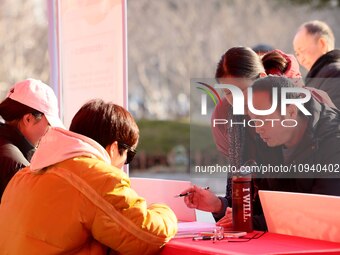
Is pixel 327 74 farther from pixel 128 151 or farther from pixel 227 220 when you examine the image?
pixel 128 151

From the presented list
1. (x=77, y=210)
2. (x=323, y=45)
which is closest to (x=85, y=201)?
(x=77, y=210)

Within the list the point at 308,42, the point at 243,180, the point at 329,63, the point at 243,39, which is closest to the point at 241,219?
the point at 243,180

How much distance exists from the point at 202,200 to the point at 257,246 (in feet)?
2.05

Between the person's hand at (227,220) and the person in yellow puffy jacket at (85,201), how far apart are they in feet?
1.20

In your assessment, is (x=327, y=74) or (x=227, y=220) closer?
(x=227, y=220)

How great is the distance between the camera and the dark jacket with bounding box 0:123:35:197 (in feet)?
11.5

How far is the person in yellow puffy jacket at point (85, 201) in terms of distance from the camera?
263 centimetres

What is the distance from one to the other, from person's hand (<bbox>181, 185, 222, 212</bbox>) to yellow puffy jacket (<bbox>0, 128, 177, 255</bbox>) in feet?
1.52

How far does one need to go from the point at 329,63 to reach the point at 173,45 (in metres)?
12.0

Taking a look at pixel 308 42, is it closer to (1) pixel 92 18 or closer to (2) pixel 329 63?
(2) pixel 329 63

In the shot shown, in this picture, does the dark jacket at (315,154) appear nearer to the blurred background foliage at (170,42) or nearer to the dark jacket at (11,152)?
the dark jacket at (11,152)

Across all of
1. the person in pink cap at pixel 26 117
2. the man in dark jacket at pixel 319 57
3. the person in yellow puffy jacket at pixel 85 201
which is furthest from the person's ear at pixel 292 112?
the man in dark jacket at pixel 319 57

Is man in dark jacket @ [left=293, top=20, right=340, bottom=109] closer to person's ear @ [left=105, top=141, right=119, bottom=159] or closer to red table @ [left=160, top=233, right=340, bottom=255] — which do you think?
red table @ [left=160, top=233, right=340, bottom=255]

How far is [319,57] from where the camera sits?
543cm
